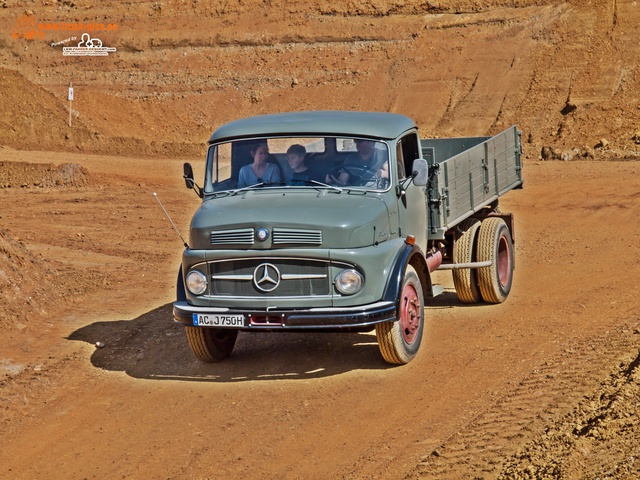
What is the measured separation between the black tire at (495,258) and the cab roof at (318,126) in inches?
89.1

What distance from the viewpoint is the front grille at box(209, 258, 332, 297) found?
937 cm

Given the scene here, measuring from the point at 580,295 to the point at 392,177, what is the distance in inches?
161

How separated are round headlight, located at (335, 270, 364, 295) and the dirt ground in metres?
0.92

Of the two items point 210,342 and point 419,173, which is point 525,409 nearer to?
point 419,173

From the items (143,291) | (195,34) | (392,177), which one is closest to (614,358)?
(392,177)

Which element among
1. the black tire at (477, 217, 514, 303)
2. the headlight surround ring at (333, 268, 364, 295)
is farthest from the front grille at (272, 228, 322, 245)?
the black tire at (477, 217, 514, 303)

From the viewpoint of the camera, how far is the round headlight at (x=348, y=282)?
9.34 m

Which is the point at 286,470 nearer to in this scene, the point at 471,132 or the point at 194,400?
the point at 194,400

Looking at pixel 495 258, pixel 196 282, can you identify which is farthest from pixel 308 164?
pixel 495 258

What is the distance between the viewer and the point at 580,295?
13.1 meters

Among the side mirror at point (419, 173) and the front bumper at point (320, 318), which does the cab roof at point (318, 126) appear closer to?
the side mirror at point (419, 173)

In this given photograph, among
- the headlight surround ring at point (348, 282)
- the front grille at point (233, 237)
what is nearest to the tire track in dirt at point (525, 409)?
the headlight surround ring at point (348, 282)

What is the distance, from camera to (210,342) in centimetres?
1029

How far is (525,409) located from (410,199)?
2886 millimetres
